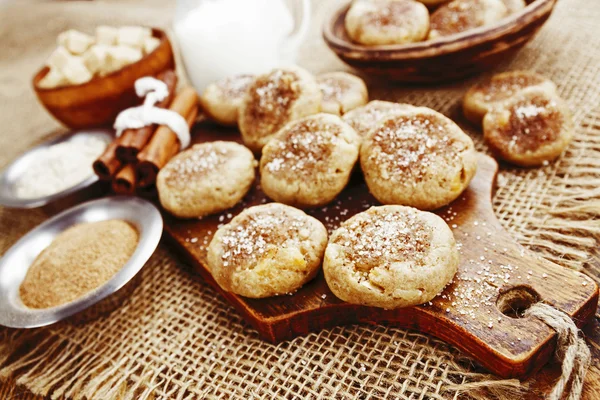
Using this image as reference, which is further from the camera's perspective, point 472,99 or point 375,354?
point 472,99

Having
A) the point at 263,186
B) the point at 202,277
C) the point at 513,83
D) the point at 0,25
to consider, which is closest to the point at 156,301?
the point at 202,277

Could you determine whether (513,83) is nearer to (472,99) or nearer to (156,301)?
(472,99)

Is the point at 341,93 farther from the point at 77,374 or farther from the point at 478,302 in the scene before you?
the point at 77,374

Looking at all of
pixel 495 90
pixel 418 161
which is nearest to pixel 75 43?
pixel 418 161

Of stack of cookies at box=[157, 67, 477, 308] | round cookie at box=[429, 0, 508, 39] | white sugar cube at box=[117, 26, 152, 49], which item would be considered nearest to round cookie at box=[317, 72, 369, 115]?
stack of cookies at box=[157, 67, 477, 308]

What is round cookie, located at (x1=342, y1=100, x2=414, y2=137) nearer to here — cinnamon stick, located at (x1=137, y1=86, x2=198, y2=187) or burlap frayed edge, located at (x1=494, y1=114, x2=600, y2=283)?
burlap frayed edge, located at (x1=494, y1=114, x2=600, y2=283)

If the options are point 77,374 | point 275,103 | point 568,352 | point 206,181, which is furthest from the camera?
point 275,103

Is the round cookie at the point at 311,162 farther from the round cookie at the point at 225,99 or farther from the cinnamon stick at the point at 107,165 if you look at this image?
the cinnamon stick at the point at 107,165
